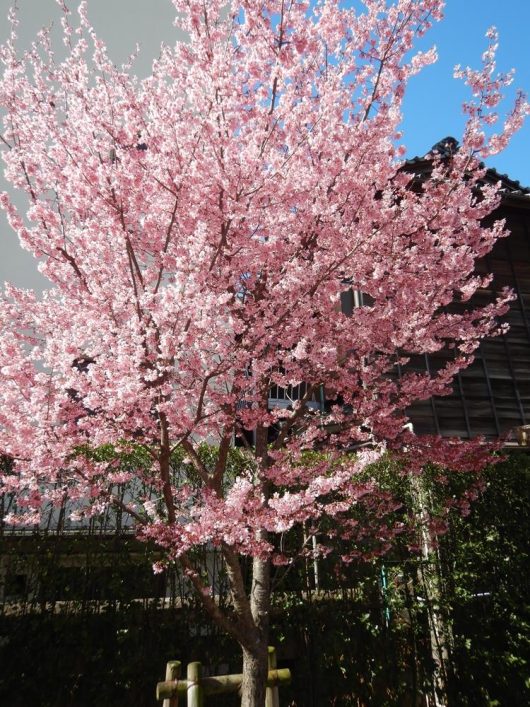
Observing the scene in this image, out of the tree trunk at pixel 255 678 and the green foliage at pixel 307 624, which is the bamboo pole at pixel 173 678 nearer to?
the tree trunk at pixel 255 678

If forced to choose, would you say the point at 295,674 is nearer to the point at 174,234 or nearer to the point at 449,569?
the point at 449,569

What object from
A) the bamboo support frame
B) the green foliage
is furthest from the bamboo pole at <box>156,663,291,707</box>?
the green foliage

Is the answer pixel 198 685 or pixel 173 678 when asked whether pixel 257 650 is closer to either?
pixel 198 685

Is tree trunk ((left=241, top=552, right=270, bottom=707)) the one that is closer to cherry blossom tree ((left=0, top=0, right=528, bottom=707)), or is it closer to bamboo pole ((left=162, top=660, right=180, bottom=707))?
cherry blossom tree ((left=0, top=0, right=528, bottom=707))

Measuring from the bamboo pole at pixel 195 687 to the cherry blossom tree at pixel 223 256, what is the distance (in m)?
0.36

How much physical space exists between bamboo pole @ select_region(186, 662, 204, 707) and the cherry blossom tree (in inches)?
14.2

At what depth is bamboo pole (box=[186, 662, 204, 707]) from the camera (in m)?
3.21

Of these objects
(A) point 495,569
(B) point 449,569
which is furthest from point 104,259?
(A) point 495,569

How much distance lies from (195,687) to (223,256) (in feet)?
11.7

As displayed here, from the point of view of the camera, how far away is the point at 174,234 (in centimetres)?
467

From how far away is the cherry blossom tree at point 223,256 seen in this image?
371cm

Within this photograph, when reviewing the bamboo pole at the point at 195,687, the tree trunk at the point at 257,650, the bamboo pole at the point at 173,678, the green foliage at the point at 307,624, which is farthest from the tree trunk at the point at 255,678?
the green foliage at the point at 307,624

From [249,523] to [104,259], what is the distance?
3122mm

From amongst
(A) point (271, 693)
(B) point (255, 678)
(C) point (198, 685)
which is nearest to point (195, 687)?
(C) point (198, 685)
